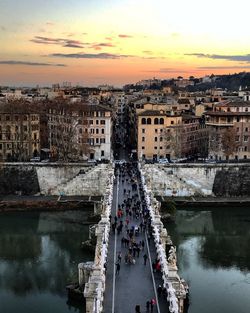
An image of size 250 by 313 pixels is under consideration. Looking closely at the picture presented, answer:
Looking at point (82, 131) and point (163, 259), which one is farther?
point (82, 131)

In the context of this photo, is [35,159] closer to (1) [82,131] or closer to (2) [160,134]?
(1) [82,131]

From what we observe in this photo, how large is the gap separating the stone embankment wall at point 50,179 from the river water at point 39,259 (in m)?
4.69

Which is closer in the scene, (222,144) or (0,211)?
(0,211)

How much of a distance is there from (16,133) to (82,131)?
6.88m

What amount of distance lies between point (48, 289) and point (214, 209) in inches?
865

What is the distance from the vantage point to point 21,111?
56.7 meters

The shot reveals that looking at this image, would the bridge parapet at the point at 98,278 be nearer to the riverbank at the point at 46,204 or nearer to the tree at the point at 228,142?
the riverbank at the point at 46,204

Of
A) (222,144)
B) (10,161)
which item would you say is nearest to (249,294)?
(222,144)

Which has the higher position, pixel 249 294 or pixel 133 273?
pixel 133 273

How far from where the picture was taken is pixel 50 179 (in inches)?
2005

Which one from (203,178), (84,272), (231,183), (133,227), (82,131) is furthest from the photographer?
(82,131)

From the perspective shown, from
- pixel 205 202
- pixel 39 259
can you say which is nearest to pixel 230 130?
pixel 205 202

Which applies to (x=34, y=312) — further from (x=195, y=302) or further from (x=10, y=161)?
(x=10, y=161)

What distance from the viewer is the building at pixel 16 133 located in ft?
183
